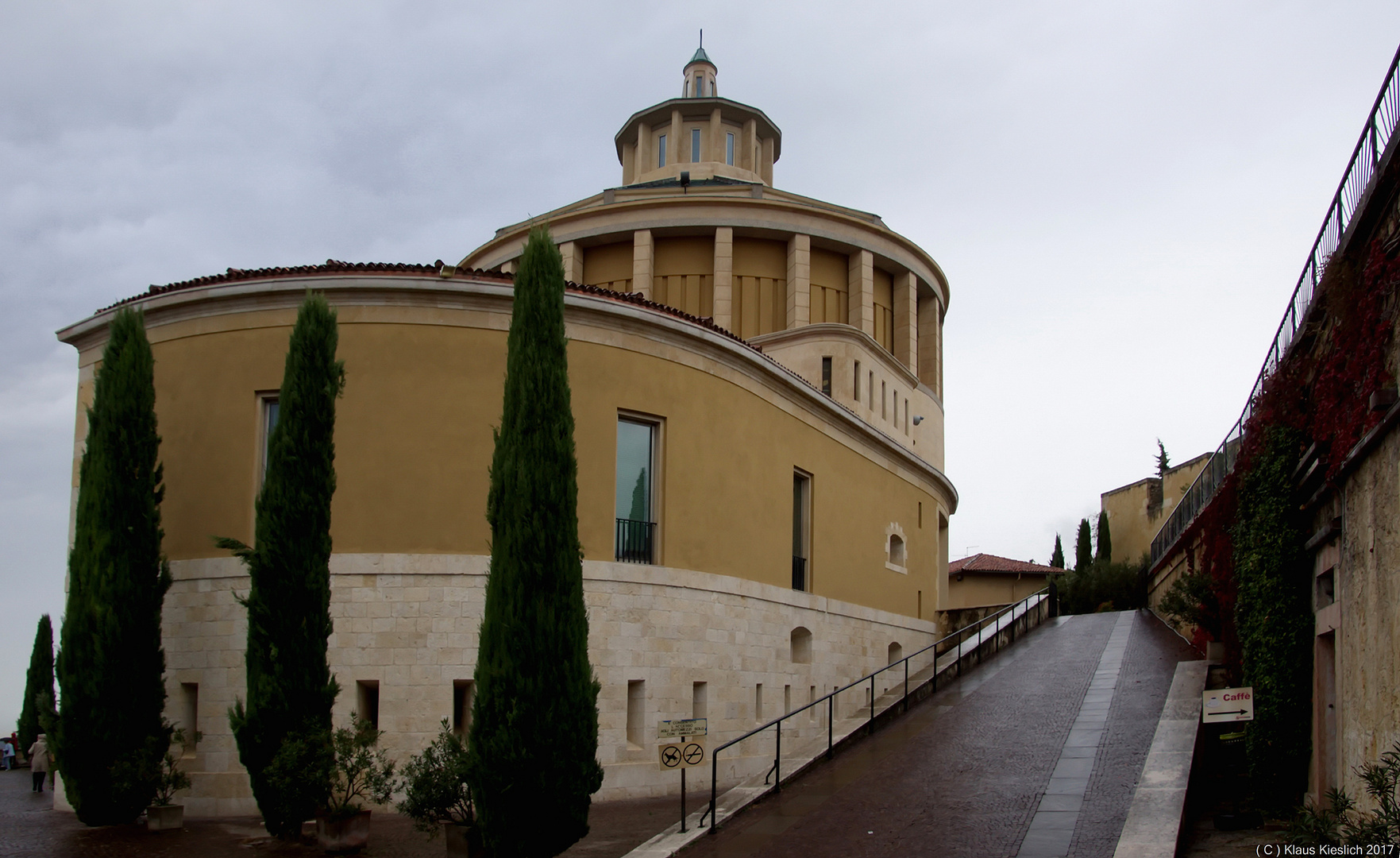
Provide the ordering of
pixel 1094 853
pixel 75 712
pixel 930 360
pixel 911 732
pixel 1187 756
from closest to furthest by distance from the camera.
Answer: pixel 1094 853, pixel 1187 756, pixel 75 712, pixel 911 732, pixel 930 360

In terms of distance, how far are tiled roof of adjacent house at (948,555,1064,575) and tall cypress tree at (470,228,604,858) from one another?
115ft

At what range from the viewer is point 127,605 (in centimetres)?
1498

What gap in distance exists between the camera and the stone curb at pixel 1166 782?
33.9 feet

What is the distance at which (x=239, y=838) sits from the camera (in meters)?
13.7

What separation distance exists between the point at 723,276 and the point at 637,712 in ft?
56.2

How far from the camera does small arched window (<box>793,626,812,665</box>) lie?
839 inches

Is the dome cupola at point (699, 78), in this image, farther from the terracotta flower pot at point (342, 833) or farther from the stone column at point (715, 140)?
the terracotta flower pot at point (342, 833)

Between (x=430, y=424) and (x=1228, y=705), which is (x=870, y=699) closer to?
(x=1228, y=705)

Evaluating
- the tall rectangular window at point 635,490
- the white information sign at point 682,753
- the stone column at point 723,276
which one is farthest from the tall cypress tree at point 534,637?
the stone column at point 723,276

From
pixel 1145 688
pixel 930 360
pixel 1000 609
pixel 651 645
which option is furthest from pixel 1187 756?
pixel 930 360

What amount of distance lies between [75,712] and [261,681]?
9.97 feet

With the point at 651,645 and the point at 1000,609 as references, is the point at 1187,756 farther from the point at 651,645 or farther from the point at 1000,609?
the point at 1000,609

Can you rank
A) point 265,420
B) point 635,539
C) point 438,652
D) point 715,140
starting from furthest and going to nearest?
point 715,140, point 635,539, point 265,420, point 438,652

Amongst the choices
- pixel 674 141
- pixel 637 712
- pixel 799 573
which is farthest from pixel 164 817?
pixel 674 141
